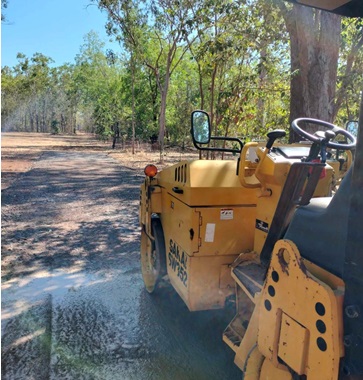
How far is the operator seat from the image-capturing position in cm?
149

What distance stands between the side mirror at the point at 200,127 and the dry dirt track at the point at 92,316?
157cm

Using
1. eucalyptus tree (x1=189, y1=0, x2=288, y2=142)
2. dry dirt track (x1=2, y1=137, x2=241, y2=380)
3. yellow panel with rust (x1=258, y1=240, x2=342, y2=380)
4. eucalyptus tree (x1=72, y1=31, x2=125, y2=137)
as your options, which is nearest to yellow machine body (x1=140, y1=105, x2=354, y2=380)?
yellow panel with rust (x1=258, y1=240, x2=342, y2=380)

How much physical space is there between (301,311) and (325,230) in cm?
34

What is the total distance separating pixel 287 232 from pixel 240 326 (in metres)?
1.01

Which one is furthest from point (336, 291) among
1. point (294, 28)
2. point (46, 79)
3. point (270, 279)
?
point (46, 79)

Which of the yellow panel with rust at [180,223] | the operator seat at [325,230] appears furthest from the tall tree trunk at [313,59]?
the operator seat at [325,230]

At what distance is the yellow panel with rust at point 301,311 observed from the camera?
1408mm

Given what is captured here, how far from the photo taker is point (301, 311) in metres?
1.56

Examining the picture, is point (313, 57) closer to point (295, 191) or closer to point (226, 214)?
point (226, 214)

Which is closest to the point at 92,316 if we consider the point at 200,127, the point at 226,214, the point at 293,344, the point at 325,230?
the point at 226,214

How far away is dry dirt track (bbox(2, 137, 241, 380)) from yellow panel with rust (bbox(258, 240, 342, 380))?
141 cm

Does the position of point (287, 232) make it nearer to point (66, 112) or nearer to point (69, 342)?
point (69, 342)

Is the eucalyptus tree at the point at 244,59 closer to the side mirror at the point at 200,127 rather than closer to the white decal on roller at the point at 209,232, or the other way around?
the side mirror at the point at 200,127

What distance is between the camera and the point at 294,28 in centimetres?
687
